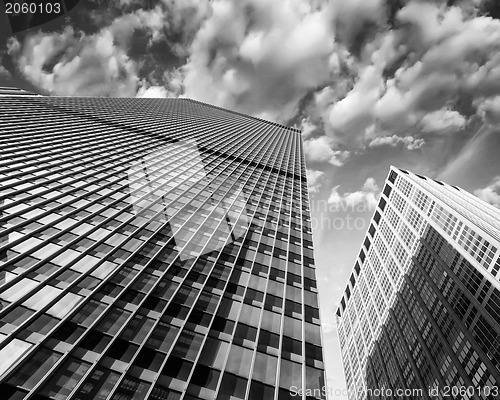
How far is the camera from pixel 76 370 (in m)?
20.7

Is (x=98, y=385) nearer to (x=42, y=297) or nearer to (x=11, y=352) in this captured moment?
(x=11, y=352)

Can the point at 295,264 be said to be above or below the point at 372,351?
above

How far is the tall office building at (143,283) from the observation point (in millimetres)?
21734

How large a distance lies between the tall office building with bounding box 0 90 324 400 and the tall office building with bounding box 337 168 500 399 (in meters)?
64.4

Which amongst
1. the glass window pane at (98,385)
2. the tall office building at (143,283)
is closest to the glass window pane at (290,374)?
the tall office building at (143,283)

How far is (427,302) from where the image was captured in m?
114

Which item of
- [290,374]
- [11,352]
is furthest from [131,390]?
[290,374]

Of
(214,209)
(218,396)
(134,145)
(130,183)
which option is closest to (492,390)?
(214,209)

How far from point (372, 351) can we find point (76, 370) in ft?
459

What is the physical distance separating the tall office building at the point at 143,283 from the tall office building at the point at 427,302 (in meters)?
64.4

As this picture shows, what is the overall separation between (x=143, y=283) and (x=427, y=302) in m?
113

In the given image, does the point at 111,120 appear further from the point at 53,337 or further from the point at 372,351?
the point at 372,351

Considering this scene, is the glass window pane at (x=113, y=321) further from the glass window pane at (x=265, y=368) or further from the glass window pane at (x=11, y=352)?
the glass window pane at (x=265, y=368)

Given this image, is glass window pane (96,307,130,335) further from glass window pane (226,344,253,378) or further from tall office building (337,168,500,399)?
tall office building (337,168,500,399)
